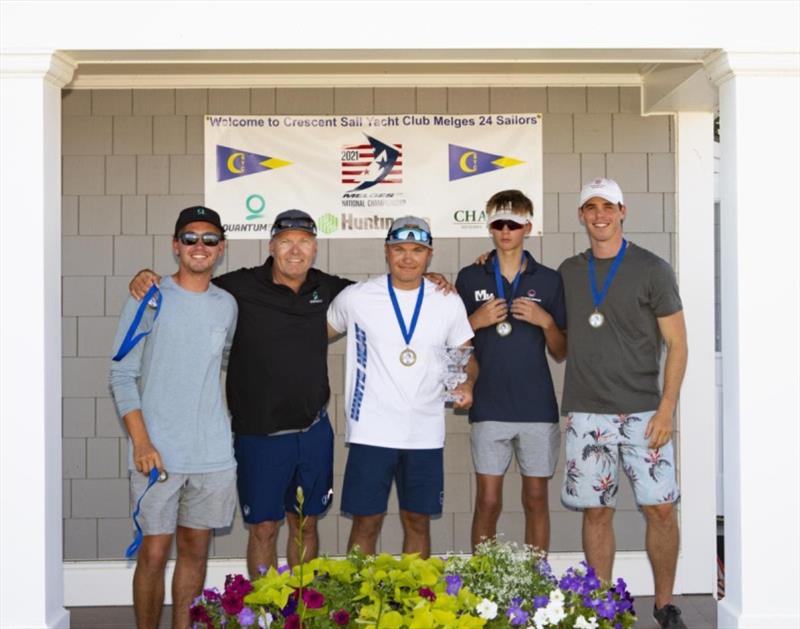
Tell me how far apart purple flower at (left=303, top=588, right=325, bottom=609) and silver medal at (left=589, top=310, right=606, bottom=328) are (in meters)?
2.37

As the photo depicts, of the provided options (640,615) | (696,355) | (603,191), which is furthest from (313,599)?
(696,355)

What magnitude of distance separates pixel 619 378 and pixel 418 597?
80.1 inches

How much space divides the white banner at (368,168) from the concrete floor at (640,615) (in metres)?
2.35

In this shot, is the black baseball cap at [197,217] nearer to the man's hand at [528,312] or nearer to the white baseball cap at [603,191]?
the man's hand at [528,312]

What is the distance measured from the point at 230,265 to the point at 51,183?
5.92 feet

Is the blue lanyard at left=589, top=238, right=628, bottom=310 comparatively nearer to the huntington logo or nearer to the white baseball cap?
the white baseball cap

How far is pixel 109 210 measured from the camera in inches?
260

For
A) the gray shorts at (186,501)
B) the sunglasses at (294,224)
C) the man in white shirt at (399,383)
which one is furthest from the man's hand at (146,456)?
the sunglasses at (294,224)

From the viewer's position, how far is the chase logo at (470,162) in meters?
6.68

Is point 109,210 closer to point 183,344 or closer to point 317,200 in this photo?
point 317,200

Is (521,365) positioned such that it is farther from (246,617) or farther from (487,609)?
(246,617)

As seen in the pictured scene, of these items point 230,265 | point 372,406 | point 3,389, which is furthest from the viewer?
point 230,265

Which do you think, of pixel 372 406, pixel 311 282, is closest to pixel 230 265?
pixel 311 282

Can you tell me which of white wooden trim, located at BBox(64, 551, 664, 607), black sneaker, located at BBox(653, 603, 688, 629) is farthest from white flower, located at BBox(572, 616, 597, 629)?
white wooden trim, located at BBox(64, 551, 664, 607)
